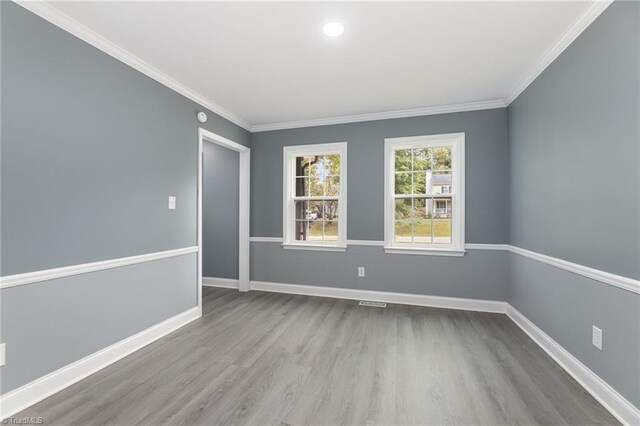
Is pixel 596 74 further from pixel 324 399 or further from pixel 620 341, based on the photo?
pixel 324 399

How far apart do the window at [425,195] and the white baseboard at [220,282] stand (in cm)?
251

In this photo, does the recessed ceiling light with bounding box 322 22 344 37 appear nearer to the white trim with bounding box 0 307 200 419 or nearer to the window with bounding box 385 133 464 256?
the window with bounding box 385 133 464 256

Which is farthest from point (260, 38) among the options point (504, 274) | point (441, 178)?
point (504, 274)

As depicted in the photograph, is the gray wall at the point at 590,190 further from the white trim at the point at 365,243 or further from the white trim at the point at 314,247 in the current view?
the white trim at the point at 314,247

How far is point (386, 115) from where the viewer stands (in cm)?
389

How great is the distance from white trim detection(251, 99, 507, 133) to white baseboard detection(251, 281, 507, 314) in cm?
243

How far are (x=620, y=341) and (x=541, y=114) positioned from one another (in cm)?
194

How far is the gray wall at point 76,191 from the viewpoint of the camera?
5.75ft

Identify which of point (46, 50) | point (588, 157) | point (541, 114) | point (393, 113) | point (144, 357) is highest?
point (393, 113)

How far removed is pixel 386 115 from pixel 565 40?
197cm

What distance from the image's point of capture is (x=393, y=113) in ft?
12.6

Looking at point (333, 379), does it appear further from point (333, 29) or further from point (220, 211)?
point (220, 211)

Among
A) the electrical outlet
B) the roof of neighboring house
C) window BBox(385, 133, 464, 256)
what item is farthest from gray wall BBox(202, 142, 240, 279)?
the electrical outlet

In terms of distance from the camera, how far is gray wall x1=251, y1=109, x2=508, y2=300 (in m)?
3.54
